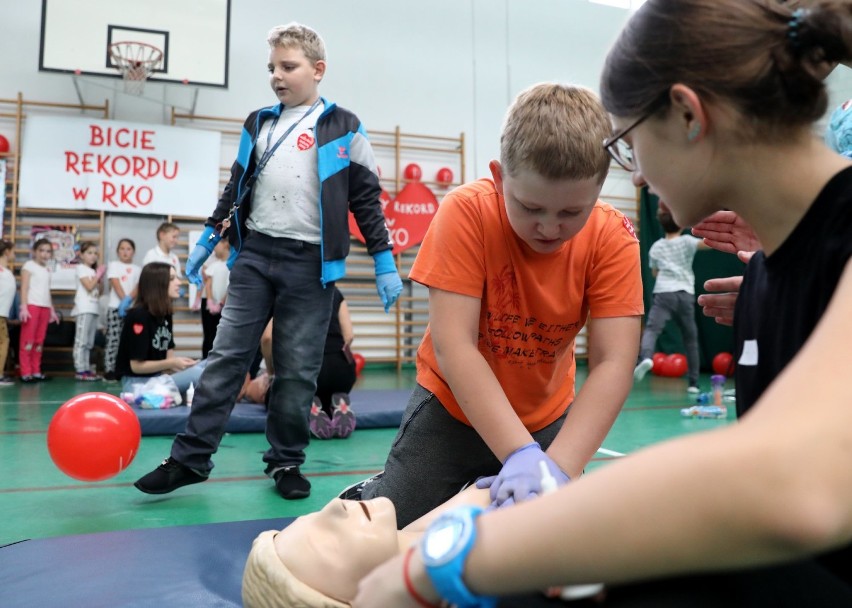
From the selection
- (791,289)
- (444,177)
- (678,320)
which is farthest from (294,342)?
(444,177)

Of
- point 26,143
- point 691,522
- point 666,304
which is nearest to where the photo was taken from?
point 691,522

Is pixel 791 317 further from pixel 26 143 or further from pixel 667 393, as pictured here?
pixel 26 143

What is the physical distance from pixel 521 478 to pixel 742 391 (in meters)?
0.39

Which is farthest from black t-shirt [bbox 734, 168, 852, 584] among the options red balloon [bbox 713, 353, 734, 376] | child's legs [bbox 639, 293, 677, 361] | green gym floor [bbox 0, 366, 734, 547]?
red balloon [bbox 713, 353, 734, 376]

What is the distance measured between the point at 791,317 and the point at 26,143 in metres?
7.67

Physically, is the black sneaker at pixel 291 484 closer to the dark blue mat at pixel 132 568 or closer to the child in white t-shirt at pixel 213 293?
the dark blue mat at pixel 132 568

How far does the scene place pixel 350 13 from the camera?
8.27m

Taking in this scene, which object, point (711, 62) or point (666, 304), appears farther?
point (666, 304)

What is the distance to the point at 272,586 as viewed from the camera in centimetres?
101

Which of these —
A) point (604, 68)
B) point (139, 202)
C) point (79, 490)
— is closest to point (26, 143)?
point (139, 202)

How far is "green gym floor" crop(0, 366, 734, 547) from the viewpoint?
239 cm

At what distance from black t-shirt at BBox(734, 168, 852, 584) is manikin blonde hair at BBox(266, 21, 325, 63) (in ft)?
7.24

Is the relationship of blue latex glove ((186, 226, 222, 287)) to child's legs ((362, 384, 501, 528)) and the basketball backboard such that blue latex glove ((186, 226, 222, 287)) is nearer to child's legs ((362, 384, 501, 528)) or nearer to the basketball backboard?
child's legs ((362, 384, 501, 528))

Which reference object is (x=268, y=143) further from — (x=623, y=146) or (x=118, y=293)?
(x=118, y=293)
